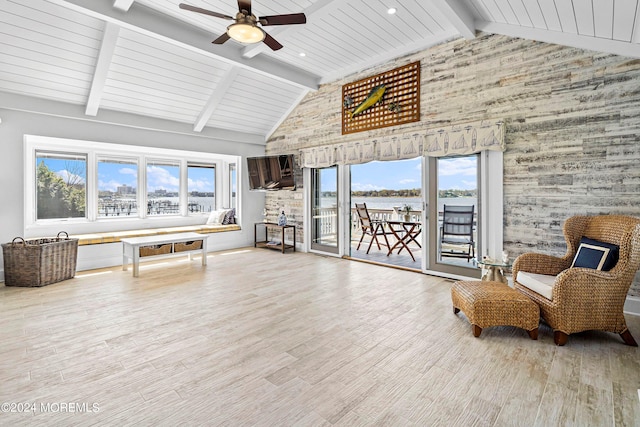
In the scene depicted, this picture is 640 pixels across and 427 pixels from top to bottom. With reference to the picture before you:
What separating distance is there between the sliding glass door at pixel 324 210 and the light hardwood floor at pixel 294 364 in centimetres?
254

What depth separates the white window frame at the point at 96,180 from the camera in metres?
5.31

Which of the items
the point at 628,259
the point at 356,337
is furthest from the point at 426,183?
the point at 356,337

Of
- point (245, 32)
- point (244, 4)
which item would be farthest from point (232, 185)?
point (244, 4)

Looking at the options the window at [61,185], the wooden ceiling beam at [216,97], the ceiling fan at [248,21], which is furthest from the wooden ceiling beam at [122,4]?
the window at [61,185]

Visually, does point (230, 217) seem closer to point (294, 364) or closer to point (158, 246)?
point (158, 246)

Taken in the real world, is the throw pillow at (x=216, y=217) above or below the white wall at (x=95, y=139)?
below

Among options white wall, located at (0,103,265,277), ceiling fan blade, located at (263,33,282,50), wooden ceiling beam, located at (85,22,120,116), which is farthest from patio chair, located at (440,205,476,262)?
wooden ceiling beam, located at (85,22,120,116)

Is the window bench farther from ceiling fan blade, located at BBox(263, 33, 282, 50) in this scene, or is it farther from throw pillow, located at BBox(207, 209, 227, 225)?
ceiling fan blade, located at BBox(263, 33, 282, 50)

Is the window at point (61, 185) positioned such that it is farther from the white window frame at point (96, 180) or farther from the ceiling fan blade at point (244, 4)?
the ceiling fan blade at point (244, 4)

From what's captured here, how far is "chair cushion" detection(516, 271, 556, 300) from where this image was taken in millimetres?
2719

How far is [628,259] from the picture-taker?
2549 mm

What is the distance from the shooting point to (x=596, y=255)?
279cm

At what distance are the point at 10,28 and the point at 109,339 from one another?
3866mm

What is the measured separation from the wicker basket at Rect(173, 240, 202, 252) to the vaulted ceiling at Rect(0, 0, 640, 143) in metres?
2.46
